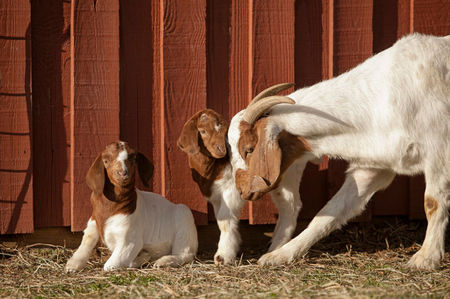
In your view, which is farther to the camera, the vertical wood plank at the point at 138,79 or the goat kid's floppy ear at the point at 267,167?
the vertical wood plank at the point at 138,79

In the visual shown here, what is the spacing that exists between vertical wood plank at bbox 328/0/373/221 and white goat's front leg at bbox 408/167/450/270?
1.47 m

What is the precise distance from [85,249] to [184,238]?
31.5 inches

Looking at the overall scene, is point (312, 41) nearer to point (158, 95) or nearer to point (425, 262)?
point (158, 95)

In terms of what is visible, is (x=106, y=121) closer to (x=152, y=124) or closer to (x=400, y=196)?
(x=152, y=124)

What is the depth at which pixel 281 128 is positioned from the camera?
532 cm

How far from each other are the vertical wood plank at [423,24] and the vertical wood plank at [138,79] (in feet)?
8.09

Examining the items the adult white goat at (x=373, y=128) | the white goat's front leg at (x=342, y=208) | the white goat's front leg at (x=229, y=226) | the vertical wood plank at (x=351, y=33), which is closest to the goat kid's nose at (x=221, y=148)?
the adult white goat at (x=373, y=128)

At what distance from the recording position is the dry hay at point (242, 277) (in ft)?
14.1

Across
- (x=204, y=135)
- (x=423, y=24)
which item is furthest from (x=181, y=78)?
(x=423, y=24)

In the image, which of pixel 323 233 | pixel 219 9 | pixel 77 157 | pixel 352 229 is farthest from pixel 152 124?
pixel 352 229

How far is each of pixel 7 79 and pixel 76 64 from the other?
58 centimetres

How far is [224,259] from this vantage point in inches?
212

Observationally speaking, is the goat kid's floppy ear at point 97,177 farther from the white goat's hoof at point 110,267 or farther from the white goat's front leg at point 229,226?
the white goat's front leg at point 229,226

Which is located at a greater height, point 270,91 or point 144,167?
point 270,91
